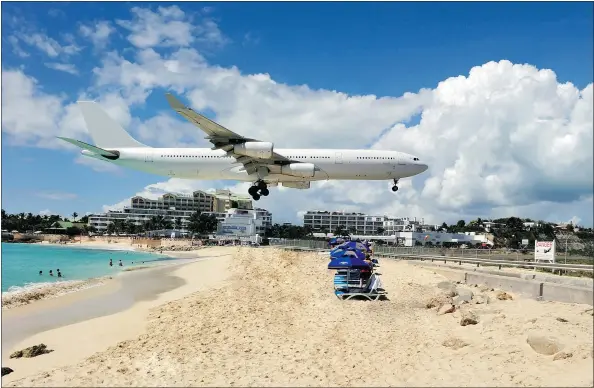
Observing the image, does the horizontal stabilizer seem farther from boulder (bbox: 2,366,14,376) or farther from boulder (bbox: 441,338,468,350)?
boulder (bbox: 441,338,468,350)

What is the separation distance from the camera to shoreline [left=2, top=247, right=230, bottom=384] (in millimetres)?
16297

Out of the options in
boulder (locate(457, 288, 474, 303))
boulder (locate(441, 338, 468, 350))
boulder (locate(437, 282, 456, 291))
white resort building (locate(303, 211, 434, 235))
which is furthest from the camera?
white resort building (locate(303, 211, 434, 235))

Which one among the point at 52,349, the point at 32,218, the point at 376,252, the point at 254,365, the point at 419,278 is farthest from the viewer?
the point at 32,218

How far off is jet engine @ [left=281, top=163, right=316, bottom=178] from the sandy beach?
13.3 metres

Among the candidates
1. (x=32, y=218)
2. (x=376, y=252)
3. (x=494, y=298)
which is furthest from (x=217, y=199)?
(x=494, y=298)

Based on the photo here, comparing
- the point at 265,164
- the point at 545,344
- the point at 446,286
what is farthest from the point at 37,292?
the point at 545,344

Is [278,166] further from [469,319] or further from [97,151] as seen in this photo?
[469,319]

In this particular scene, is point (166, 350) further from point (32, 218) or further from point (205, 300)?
point (32, 218)

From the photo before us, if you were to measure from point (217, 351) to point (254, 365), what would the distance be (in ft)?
7.22

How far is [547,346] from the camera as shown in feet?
34.4

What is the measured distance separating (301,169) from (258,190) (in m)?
4.55

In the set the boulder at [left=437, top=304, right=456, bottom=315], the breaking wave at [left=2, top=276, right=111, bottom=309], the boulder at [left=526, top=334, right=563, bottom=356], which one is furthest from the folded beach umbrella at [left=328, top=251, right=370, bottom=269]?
the breaking wave at [left=2, top=276, right=111, bottom=309]

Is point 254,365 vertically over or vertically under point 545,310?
under

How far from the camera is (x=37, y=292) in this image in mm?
36062
